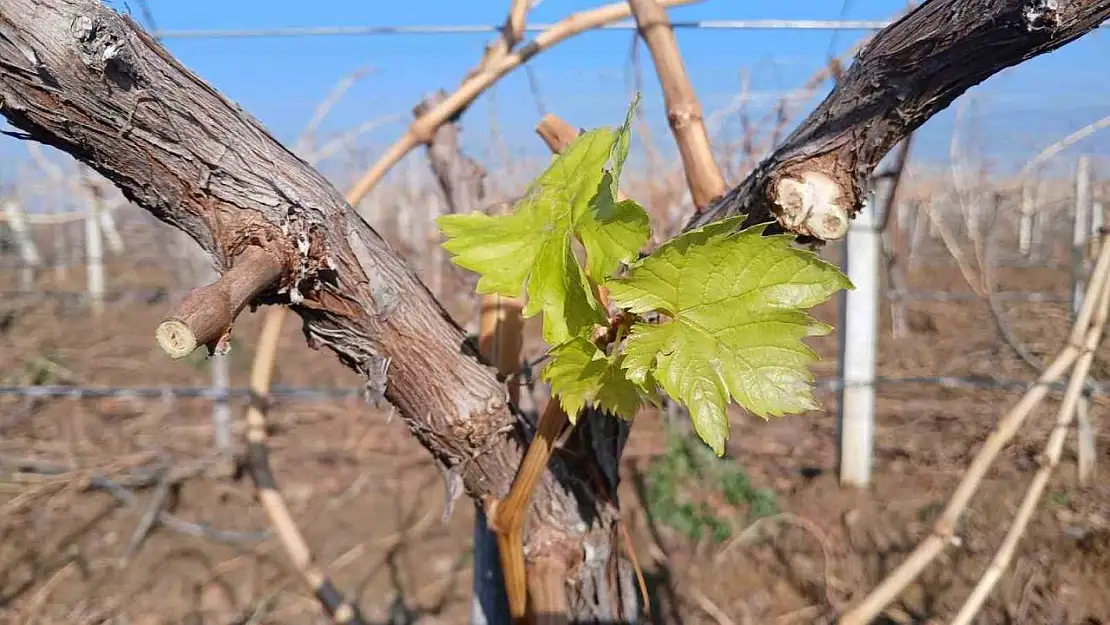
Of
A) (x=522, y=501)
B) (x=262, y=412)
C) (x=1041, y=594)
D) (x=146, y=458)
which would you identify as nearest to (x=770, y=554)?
(x=1041, y=594)

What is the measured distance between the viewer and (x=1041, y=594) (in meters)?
2.08

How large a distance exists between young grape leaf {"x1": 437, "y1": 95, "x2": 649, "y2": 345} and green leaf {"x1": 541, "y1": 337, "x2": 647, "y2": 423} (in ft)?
0.04

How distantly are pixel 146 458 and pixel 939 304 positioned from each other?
6.35m

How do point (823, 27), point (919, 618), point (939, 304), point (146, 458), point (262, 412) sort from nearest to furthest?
1. point (262, 412)
2. point (823, 27)
3. point (919, 618)
4. point (146, 458)
5. point (939, 304)

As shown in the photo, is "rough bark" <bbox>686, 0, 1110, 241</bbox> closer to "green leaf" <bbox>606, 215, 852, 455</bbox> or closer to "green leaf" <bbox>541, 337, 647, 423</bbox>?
"green leaf" <bbox>606, 215, 852, 455</bbox>

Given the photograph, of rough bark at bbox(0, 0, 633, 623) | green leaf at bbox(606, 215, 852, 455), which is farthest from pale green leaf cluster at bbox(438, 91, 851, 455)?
rough bark at bbox(0, 0, 633, 623)

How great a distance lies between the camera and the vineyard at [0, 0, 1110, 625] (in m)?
0.53

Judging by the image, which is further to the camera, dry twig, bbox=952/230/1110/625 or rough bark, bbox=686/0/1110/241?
dry twig, bbox=952/230/1110/625

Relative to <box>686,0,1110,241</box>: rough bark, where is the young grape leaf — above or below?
below

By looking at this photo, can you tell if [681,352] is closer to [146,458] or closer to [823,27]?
[823,27]

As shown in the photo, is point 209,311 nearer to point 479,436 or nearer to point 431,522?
point 479,436

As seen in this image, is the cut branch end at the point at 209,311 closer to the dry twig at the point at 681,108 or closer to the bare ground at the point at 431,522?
the dry twig at the point at 681,108

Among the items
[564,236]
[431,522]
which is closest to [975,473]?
[564,236]


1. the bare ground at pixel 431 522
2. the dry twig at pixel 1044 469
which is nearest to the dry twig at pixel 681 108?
the dry twig at pixel 1044 469
